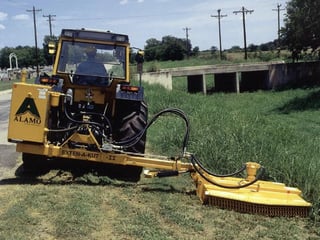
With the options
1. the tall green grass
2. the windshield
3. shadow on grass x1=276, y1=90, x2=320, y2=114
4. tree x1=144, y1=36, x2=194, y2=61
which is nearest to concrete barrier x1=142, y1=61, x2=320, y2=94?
shadow on grass x1=276, y1=90, x2=320, y2=114

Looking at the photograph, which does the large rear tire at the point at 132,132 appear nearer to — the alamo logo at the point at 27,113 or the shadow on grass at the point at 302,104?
the alamo logo at the point at 27,113

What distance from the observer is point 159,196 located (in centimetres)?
695

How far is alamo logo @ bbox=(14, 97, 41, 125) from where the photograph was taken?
23.1 ft

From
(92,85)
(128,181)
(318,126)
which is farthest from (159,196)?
(318,126)

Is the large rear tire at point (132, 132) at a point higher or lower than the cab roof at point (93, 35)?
lower

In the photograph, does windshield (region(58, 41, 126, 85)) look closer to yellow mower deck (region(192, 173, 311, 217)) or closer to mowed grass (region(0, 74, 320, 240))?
mowed grass (region(0, 74, 320, 240))

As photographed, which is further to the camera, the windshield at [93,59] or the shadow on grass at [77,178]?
the windshield at [93,59]

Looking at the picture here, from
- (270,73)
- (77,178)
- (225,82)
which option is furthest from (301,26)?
(77,178)

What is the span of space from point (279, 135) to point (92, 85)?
558 centimetres

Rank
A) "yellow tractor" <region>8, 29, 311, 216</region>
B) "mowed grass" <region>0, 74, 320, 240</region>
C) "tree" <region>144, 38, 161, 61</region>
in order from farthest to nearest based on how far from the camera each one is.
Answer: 1. "tree" <region>144, 38, 161, 61</region>
2. "yellow tractor" <region>8, 29, 311, 216</region>
3. "mowed grass" <region>0, 74, 320, 240</region>

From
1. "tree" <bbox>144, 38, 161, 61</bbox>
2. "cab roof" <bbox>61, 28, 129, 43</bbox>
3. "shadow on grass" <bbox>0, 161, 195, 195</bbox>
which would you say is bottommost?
"shadow on grass" <bbox>0, 161, 195, 195</bbox>

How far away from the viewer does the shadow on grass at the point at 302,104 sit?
31803 millimetres

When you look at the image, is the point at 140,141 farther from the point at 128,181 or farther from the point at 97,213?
the point at 97,213

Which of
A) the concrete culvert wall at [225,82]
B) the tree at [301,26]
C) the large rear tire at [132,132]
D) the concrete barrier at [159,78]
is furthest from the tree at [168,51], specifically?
the large rear tire at [132,132]
